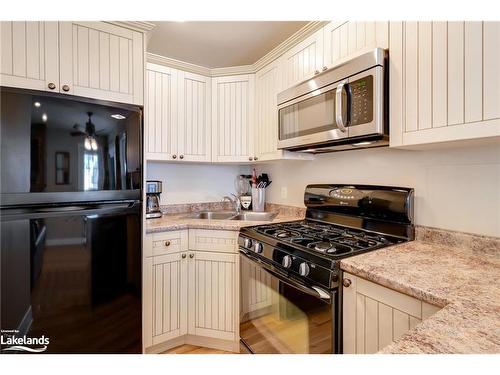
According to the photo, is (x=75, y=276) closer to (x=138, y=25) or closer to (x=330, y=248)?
(x=330, y=248)

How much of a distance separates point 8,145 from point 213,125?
1459 millimetres

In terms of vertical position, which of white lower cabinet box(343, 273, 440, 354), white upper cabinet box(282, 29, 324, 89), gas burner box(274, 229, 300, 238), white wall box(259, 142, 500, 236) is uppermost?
white upper cabinet box(282, 29, 324, 89)

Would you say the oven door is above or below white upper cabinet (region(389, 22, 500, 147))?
below

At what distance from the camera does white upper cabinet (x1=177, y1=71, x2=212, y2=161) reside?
7.22ft

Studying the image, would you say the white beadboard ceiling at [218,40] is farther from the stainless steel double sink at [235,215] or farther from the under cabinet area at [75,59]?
the stainless steel double sink at [235,215]

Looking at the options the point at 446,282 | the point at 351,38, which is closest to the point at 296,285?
the point at 446,282

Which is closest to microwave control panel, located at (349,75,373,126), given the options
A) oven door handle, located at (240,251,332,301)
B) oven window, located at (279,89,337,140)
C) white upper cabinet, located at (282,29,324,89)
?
oven window, located at (279,89,337,140)

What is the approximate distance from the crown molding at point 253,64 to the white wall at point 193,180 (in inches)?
35.1

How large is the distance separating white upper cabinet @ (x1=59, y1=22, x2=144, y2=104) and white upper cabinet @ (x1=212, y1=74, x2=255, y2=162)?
809 millimetres

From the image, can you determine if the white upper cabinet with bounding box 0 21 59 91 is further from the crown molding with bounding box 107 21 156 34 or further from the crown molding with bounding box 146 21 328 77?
the crown molding with bounding box 146 21 328 77

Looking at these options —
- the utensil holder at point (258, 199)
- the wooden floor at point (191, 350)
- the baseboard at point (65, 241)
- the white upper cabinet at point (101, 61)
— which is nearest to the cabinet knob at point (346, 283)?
the wooden floor at point (191, 350)

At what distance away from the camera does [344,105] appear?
1.36 m
